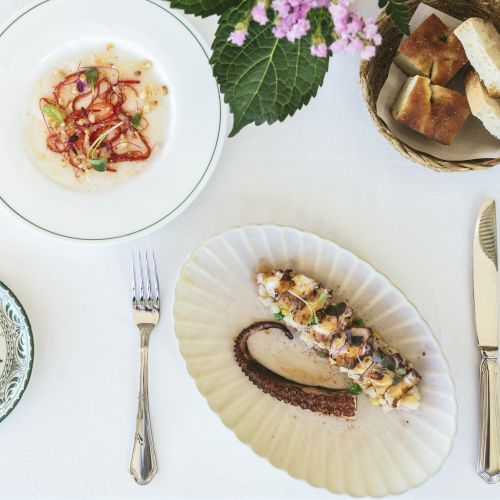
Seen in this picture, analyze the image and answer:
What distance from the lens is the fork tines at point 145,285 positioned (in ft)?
3.76

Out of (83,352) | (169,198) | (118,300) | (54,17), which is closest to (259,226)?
(169,198)

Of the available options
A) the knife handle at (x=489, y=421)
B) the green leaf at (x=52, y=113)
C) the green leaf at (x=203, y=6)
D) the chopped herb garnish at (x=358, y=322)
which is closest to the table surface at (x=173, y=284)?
the knife handle at (x=489, y=421)

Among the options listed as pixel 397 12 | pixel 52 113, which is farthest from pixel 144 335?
pixel 397 12

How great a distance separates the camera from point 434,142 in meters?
1.08

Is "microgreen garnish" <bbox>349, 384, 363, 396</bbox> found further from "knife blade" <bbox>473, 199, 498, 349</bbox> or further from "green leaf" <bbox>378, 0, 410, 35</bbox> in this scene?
"green leaf" <bbox>378, 0, 410, 35</bbox>

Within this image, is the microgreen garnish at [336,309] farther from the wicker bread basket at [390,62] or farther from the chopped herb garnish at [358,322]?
the wicker bread basket at [390,62]

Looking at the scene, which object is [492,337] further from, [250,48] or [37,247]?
[37,247]

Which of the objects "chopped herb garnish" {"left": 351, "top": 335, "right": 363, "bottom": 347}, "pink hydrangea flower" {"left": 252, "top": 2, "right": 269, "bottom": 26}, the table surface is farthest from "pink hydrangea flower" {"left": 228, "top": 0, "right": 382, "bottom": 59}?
"chopped herb garnish" {"left": 351, "top": 335, "right": 363, "bottom": 347}

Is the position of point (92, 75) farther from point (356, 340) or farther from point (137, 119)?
point (356, 340)

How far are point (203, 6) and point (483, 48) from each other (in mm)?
482

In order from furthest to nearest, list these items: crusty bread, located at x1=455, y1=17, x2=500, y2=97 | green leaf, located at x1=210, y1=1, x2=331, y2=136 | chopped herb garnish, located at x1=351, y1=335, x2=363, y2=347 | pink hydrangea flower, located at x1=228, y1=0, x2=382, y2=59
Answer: chopped herb garnish, located at x1=351, y1=335, x2=363, y2=347
crusty bread, located at x1=455, y1=17, x2=500, y2=97
green leaf, located at x1=210, y1=1, x2=331, y2=136
pink hydrangea flower, located at x1=228, y1=0, x2=382, y2=59

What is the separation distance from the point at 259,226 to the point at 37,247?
0.46 m

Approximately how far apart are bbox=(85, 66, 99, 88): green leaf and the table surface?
0.25 metres

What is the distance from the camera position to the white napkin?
1077mm
